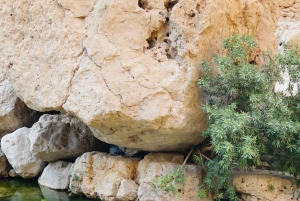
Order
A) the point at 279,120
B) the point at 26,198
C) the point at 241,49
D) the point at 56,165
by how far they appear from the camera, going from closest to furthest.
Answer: the point at 279,120
the point at 241,49
the point at 26,198
the point at 56,165

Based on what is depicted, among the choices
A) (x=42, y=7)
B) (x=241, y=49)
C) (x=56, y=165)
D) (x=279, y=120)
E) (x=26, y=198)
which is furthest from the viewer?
(x=56, y=165)

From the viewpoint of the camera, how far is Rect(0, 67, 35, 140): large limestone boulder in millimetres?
6861

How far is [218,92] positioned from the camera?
14.4 ft

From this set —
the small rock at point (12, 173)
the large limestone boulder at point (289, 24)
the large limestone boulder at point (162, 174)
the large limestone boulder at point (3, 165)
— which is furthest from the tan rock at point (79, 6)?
the large limestone boulder at point (289, 24)

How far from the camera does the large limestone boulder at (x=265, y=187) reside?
443 cm

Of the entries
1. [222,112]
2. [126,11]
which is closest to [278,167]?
[222,112]

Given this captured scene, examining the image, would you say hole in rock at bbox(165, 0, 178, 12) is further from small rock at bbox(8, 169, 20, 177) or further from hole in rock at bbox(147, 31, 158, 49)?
small rock at bbox(8, 169, 20, 177)

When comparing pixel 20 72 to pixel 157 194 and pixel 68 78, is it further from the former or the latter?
pixel 157 194

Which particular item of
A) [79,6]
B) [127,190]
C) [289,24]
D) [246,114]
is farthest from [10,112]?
[289,24]

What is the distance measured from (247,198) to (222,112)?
50.5 inches

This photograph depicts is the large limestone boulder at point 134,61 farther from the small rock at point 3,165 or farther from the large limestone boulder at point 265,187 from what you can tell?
the small rock at point 3,165

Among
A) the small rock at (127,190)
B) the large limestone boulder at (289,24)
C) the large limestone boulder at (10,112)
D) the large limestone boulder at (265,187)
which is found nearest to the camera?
the large limestone boulder at (265,187)

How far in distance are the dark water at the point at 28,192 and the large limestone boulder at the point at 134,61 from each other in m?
1.30

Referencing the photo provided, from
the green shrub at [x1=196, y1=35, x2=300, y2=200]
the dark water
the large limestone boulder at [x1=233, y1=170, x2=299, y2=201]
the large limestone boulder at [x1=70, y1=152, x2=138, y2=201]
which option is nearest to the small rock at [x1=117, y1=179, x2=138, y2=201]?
the large limestone boulder at [x1=70, y1=152, x2=138, y2=201]
